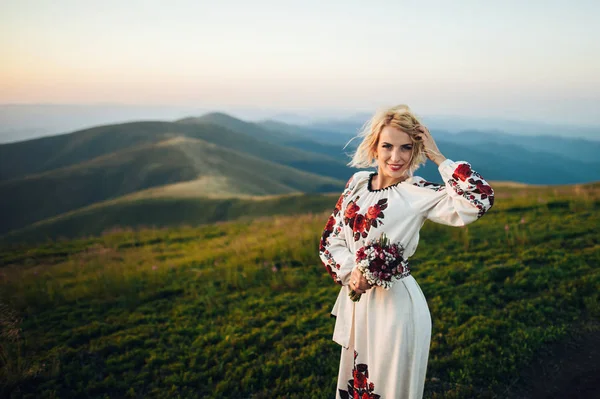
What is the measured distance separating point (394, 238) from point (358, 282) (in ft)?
1.26

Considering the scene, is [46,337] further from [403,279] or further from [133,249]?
[133,249]

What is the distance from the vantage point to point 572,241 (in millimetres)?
8078

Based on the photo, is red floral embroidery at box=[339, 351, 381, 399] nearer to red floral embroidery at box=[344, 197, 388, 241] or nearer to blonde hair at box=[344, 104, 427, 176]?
red floral embroidery at box=[344, 197, 388, 241]

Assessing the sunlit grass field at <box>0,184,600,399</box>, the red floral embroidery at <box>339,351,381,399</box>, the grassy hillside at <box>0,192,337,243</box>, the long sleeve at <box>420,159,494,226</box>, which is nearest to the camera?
the long sleeve at <box>420,159,494,226</box>

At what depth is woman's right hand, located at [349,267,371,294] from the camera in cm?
216

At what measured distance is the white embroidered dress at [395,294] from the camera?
2156 mm

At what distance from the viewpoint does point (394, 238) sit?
2.28 metres

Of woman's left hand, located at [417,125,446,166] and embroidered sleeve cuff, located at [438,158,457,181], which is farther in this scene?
woman's left hand, located at [417,125,446,166]

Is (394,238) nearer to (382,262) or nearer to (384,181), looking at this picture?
(382,262)

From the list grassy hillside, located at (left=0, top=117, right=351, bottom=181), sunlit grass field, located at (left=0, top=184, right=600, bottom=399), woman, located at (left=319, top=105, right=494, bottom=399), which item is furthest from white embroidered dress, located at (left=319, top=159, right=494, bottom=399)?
grassy hillside, located at (left=0, top=117, right=351, bottom=181)

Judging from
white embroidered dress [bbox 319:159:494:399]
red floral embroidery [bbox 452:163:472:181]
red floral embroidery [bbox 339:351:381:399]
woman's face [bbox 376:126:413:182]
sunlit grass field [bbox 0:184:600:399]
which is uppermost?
woman's face [bbox 376:126:413:182]

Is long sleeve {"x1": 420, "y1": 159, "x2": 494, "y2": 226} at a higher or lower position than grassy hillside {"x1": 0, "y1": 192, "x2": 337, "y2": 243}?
higher

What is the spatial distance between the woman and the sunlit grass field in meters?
2.23

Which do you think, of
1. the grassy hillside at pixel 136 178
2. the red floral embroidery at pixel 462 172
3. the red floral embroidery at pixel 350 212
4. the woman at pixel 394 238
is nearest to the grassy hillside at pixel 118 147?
the grassy hillside at pixel 136 178
